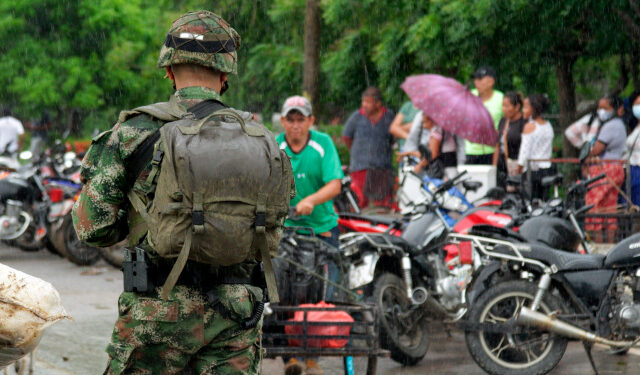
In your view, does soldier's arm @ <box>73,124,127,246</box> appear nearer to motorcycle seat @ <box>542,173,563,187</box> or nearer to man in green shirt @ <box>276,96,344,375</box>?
man in green shirt @ <box>276,96,344,375</box>

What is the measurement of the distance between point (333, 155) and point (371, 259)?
0.96 meters

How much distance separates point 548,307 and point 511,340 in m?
0.34

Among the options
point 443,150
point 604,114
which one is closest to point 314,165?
point 443,150

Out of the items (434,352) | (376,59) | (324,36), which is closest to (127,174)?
(434,352)

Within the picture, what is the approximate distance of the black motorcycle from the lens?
712 cm

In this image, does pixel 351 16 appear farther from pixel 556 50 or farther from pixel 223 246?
pixel 223 246

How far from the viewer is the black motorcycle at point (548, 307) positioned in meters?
7.12

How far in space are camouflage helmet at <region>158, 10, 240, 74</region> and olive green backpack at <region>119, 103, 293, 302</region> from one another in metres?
0.28

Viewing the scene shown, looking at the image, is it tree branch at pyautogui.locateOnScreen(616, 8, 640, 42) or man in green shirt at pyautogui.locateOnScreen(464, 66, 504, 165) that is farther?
tree branch at pyautogui.locateOnScreen(616, 8, 640, 42)

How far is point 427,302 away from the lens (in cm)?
788

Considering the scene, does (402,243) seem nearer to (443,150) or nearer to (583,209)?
(583,209)

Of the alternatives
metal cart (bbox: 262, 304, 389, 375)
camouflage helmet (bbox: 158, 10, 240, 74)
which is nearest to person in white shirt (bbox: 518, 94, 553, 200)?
metal cart (bbox: 262, 304, 389, 375)

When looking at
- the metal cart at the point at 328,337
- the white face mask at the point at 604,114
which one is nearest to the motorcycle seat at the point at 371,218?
the metal cart at the point at 328,337

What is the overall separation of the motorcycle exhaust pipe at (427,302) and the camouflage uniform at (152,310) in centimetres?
422
